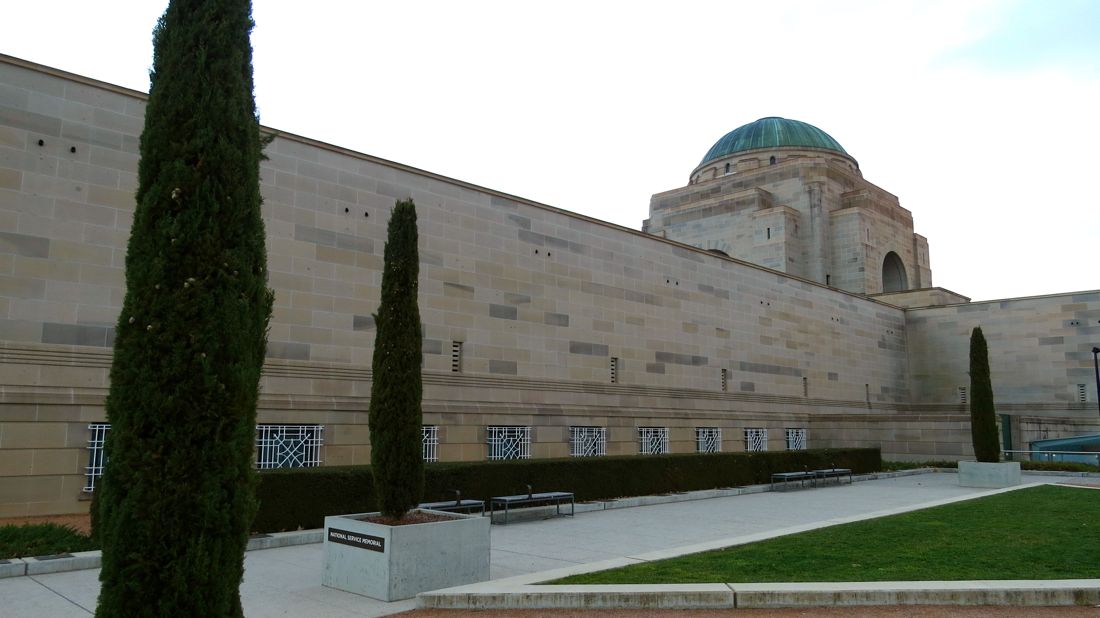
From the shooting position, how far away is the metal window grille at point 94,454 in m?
13.6

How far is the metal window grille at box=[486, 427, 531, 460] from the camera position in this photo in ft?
66.5

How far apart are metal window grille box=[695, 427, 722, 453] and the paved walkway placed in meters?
5.39

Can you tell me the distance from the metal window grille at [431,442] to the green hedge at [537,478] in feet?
11.2

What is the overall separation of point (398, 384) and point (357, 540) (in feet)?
6.51

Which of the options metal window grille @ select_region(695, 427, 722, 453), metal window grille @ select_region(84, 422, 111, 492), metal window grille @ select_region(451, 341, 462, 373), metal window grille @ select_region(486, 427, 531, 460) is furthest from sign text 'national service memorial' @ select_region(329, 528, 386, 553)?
metal window grille @ select_region(695, 427, 722, 453)

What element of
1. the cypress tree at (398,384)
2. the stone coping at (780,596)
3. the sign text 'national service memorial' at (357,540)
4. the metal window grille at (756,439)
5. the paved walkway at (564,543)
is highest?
the cypress tree at (398,384)

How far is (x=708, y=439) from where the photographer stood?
27297 millimetres

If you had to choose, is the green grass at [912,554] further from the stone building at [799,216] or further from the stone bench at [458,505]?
the stone building at [799,216]

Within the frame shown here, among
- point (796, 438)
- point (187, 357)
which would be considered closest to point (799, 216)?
point (796, 438)

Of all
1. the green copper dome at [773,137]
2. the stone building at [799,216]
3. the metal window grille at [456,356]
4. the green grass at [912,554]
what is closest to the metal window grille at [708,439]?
the metal window grille at [456,356]

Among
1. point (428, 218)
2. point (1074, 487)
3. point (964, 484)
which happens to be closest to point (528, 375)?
point (428, 218)

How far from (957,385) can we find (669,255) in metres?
22.3

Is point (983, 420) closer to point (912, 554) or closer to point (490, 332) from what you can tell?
point (490, 332)

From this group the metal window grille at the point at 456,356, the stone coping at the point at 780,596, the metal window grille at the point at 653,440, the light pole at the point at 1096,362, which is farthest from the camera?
the light pole at the point at 1096,362
